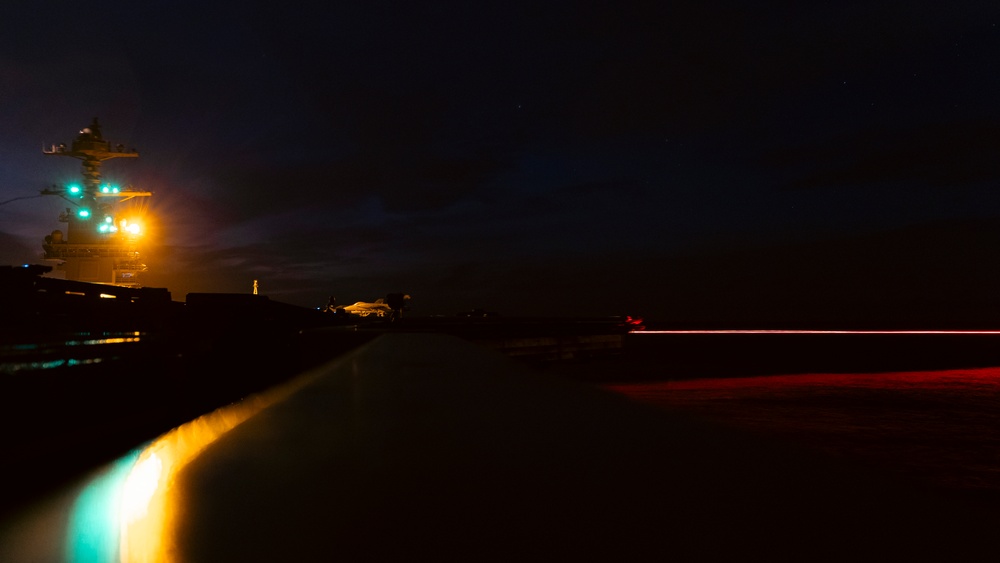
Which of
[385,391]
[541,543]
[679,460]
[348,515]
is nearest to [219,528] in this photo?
[348,515]

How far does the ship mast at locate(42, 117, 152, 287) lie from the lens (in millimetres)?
65000

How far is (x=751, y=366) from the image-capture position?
114 feet

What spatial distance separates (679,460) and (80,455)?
4.57m

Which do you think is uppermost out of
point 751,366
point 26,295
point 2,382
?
point 26,295

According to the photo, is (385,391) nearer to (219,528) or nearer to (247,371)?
(247,371)

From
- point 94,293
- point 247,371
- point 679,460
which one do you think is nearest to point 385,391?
point 247,371

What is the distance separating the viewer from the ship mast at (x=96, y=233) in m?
65.0

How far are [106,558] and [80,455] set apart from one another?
7.29 feet

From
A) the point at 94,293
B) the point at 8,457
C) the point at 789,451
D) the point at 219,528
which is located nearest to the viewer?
the point at 219,528

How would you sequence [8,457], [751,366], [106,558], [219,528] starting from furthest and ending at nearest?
[751,366]
[8,457]
[219,528]
[106,558]

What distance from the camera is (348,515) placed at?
10.5ft

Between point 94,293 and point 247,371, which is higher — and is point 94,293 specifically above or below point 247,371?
above

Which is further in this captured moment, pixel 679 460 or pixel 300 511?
pixel 679 460

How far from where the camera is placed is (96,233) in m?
66.8
